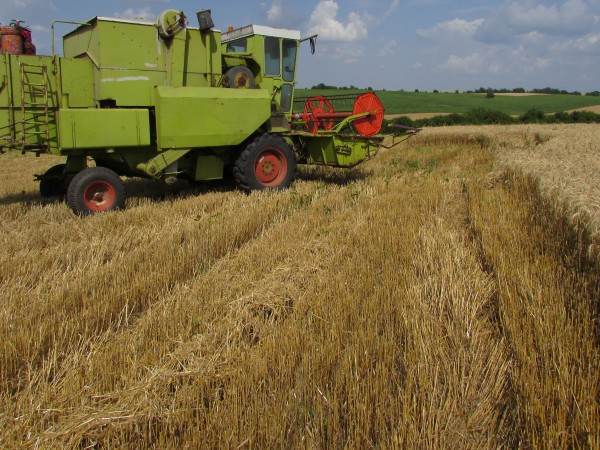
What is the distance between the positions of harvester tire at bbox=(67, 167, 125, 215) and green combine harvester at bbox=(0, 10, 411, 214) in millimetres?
13

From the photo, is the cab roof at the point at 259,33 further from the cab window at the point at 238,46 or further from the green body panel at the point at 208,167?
the green body panel at the point at 208,167

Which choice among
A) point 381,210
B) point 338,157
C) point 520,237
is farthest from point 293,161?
point 520,237

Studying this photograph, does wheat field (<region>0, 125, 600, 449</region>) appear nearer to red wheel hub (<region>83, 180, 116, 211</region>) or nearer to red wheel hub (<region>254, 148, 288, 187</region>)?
red wheel hub (<region>83, 180, 116, 211</region>)

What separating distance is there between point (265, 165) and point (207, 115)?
4.08 feet

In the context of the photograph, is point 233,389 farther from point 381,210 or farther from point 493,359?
point 381,210

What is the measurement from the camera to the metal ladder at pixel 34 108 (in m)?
6.06

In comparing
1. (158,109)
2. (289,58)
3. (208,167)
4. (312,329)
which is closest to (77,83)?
(158,109)

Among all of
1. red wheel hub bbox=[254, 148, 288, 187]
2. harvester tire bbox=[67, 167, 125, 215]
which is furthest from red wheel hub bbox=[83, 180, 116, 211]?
red wheel hub bbox=[254, 148, 288, 187]

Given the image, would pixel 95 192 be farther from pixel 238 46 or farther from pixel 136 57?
pixel 238 46

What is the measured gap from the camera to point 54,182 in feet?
24.5

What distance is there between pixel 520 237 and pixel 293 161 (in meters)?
4.42

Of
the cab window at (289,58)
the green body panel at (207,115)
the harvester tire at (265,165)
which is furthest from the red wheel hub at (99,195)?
the cab window at (289,58)

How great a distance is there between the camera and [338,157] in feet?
26.6

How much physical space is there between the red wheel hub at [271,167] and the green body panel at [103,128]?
179 centimetres
